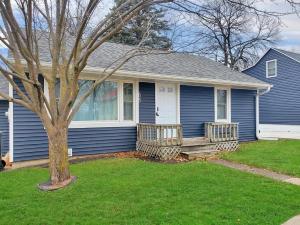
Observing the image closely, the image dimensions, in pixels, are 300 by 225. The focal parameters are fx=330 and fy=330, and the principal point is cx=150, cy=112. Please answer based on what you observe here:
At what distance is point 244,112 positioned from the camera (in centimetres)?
1508

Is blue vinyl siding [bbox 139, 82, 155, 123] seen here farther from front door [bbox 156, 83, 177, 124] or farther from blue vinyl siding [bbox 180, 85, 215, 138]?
blue vinyl siding [bbox 180, 85, 215, 138]

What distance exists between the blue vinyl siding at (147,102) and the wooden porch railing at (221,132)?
2129mm

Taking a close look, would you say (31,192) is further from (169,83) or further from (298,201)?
(169,83)

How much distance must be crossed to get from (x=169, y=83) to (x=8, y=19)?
7350 mm

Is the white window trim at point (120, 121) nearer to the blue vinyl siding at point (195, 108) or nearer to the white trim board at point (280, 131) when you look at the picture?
the blue vinyl siding at point (195, 108)

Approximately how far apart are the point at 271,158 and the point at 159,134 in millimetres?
3550

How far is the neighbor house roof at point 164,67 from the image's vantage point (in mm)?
10852

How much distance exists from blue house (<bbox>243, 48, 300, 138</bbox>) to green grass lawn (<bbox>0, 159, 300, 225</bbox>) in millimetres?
14581

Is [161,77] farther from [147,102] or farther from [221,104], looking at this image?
[221,104]

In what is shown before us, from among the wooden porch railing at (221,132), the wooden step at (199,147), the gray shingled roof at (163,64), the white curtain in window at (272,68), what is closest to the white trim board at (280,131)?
the gray shingled roof at (163,64)

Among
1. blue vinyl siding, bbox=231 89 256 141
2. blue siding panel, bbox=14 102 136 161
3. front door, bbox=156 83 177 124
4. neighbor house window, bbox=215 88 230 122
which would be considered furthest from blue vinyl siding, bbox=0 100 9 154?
blue vinyl siding, bbox=231 89 256 141

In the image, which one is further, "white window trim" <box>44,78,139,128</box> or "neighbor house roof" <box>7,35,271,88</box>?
"neighbor house roof" <box>7,35,271,88</box>

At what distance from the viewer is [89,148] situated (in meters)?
10.6

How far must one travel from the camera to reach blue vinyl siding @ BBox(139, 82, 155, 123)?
11.8 m
